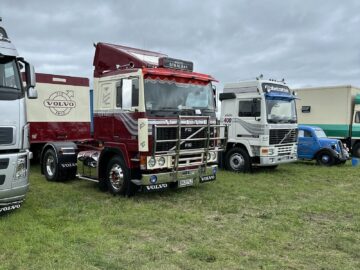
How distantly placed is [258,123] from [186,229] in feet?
22.6

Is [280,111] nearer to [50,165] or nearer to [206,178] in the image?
[206,178]

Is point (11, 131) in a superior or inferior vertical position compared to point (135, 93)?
inferior

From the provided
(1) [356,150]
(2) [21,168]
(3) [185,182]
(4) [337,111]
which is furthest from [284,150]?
(2) [21,168]

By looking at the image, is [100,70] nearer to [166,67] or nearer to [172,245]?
[166,67]

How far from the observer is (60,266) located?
4.77m

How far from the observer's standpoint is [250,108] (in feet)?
42.5

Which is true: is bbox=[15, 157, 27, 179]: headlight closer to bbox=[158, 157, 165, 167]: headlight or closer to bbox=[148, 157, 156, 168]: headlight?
bbox=[148, 157, 156, 168]: headlight

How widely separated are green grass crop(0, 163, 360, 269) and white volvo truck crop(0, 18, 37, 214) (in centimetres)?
58

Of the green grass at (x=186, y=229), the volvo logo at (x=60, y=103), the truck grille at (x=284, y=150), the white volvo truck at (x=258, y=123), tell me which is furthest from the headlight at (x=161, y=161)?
the volvo logo at (x=60, y=103)

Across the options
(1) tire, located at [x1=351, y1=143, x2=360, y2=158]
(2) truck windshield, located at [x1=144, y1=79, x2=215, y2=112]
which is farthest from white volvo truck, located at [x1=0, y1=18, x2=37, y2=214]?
(1) tire, located at [x1=351, y1=143, x2=360, y2=158]

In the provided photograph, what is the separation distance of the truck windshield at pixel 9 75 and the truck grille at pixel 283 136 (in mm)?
8302

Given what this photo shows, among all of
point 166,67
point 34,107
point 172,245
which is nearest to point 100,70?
point 166,67

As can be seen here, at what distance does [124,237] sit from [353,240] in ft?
11.6

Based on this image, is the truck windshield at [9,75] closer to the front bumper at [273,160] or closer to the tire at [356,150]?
the front bumper at [273,160]
